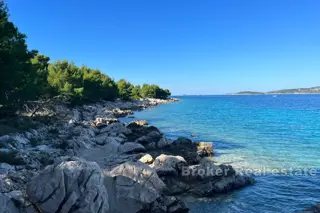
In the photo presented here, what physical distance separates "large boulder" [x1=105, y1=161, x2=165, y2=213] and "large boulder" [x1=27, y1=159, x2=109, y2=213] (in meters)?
0.67

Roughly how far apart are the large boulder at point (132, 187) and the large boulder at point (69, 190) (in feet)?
2.19

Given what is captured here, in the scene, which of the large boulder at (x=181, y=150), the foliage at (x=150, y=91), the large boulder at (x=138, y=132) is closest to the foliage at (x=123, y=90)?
the foliage at (x=150, y=91)

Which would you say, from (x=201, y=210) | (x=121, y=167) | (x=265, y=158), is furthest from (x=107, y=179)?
(x=265, y=158)

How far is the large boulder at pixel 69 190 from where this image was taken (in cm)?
954

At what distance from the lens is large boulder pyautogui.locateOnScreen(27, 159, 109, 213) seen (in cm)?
954

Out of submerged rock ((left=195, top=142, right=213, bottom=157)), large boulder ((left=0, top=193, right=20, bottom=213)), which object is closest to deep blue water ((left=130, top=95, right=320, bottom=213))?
submerged rock ((left=195, top=142, right=213, bottom=157))

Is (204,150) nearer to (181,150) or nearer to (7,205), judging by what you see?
(181,150)

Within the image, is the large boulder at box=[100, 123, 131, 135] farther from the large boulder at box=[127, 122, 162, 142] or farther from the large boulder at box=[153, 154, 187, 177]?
the large boulder at box=[153, 154, 187, 177]

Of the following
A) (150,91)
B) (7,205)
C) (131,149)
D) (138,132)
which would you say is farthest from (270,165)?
(150,91)

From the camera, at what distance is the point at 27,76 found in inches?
1054

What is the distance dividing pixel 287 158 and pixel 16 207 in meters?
20.5

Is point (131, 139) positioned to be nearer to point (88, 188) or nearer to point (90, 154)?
point (90, 154)

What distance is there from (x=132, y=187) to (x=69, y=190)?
8.59 ft

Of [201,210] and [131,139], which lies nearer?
[201,210]
